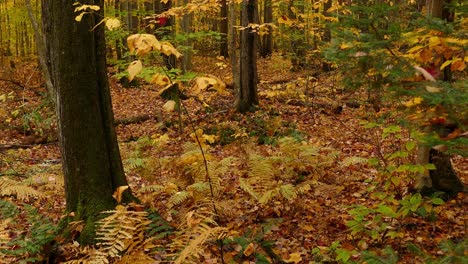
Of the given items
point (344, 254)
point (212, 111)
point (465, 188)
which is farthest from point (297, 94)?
point (344, 254)

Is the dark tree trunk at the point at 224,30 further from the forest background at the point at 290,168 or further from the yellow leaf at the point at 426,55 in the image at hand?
the yellow leaf at the point at 426,55

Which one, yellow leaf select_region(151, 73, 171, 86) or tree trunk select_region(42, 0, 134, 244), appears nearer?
yellow leaf select_region(151, 73, 171, 86)

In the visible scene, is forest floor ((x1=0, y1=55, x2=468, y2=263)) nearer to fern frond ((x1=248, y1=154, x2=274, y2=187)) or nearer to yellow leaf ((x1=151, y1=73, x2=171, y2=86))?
fern frond ((x1=248, y1=154, x2=274, y2=187))

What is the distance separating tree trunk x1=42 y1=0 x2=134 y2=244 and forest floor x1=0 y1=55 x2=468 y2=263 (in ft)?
2.68

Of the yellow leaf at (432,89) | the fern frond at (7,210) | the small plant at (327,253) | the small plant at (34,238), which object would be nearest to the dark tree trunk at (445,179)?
the small plant at (327,253)

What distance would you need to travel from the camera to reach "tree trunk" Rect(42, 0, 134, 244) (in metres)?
4.02

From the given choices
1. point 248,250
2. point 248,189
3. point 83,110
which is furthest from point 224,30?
point 248,250

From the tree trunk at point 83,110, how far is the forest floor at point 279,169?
32.1 inches

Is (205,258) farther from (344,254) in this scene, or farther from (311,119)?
(311,119)

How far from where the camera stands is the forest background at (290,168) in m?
2.42

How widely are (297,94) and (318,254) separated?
29.5ft

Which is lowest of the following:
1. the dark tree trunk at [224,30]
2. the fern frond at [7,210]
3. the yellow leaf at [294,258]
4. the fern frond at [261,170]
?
the yellow leaf at [294,258]

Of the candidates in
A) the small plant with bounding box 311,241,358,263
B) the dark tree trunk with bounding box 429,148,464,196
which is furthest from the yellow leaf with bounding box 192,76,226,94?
the dark tree trunk with bounding box 429,148,464,196

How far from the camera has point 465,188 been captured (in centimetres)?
516
